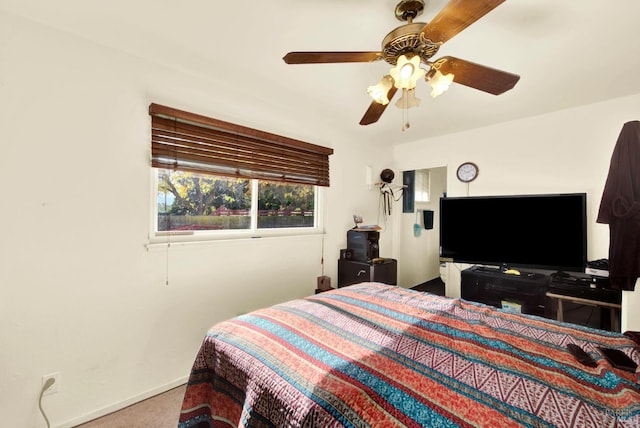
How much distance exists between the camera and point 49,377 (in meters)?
1.55

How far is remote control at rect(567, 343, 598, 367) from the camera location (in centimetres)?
100

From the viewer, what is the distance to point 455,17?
3.30 feet

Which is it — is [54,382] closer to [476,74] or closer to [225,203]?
[225,203]

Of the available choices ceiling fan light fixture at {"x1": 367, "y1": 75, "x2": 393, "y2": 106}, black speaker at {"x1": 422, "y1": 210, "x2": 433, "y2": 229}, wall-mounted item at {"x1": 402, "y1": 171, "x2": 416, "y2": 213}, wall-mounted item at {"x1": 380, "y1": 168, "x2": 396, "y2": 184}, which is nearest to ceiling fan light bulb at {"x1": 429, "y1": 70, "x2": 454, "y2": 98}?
ceiling fan light fixture at {"x1": 367, "y1": 75, "x2": 393, "y2": 106}

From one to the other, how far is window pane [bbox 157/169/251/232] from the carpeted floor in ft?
3.78

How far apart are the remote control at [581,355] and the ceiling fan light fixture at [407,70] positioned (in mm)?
1314

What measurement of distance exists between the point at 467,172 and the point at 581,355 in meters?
2.46

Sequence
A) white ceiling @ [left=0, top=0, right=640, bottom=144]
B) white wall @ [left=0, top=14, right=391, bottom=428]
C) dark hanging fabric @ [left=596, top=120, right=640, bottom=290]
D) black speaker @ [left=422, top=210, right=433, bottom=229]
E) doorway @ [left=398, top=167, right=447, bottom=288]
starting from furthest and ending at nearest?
black speaker @ [left=422, top=210, right=433, bottom=229] → doorway @ [left=398, top=167, right=447, bottom=288] → dark hanging fabric @ [left=596, top=120, right=640, bottom=290] → white wall @ [left=0, top=14, right=391, bottom=428] → white ceiling @ [left=0, top=0, right=640, bottom=144]

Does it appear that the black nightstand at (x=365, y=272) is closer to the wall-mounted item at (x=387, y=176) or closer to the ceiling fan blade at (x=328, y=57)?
the wall-mounted item at (x=387, y=176)

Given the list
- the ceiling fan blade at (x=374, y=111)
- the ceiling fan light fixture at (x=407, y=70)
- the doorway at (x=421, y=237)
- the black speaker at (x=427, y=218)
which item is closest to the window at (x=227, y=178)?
the ceiling fan blade at (x=374, y=111)

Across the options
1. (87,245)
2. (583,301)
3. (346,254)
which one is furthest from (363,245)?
(87,245)

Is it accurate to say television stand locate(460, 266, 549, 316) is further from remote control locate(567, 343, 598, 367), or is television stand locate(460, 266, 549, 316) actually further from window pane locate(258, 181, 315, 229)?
window pane locate(258, 181, 315, 229)

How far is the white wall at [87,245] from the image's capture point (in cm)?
146

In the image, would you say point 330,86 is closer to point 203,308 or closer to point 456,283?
point 203,308
